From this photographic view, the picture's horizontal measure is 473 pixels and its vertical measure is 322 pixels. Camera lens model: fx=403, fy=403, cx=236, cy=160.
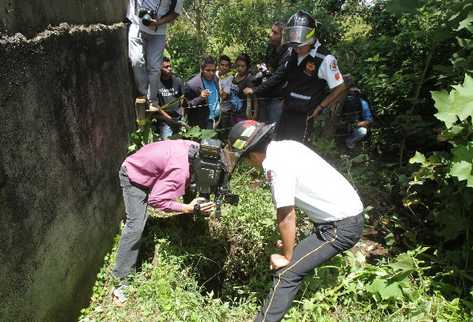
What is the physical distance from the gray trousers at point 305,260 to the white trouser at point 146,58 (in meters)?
2.87

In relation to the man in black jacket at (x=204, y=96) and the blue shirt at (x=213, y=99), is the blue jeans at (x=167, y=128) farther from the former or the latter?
the blue shirt at (x=213, y=99)

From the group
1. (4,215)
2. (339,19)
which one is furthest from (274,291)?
(339,19)

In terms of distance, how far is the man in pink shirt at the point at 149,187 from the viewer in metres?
3.11

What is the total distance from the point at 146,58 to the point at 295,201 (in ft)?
9.12

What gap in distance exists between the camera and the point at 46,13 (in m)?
2.65

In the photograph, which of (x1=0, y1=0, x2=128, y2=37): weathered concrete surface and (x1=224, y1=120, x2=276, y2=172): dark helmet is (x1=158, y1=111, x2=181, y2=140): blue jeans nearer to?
(x1=0, y1=0, x2=128, y2=37): weathered concrete surface

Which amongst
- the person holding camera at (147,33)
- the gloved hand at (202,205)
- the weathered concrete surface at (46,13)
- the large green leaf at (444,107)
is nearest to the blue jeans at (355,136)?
the person holding camera at (147,33)

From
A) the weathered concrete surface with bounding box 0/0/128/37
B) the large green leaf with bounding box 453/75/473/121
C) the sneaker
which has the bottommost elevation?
the sneaker

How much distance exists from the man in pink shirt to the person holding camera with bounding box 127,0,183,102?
157 centimetres

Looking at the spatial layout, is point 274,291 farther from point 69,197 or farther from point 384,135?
point 384,135

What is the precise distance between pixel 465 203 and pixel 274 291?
1.79 metres

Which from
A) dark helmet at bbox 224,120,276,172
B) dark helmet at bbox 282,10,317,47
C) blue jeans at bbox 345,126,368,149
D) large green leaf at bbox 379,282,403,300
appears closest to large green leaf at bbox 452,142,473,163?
large green leaf at bbox 379,282,403,300

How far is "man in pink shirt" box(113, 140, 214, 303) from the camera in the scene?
3.11 m

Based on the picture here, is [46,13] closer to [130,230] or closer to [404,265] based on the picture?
[130,230]
